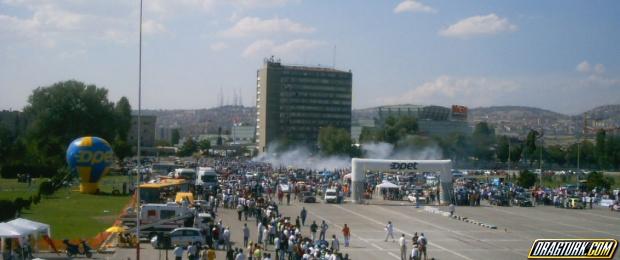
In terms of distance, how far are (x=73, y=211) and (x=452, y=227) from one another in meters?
20.6

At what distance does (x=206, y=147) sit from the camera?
7682 inches

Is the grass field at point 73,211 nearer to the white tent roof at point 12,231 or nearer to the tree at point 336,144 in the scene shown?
the white tent roof at point 12,231

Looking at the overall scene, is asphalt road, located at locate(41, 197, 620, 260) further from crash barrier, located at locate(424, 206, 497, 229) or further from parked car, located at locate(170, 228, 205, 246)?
parked car, located at locate(170, 228, 205, 246)

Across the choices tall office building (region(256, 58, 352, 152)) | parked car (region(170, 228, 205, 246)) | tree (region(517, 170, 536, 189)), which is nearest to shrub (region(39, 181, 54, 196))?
parked car (region(170, 228, 205, 246))

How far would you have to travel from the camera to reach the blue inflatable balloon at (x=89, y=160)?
59.4 metres

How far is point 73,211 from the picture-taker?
4562 centimetres

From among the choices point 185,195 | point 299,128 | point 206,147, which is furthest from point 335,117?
point 185,195

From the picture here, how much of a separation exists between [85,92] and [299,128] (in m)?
98.0

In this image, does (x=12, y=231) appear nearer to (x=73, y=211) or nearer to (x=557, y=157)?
(x=73, y=211)

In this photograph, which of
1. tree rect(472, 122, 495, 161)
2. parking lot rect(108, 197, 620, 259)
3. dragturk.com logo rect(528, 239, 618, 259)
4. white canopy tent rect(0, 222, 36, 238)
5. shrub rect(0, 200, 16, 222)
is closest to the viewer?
dragturk.com logo rect(528, 239, 618, 259)

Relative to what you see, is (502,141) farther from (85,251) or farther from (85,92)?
(85,251)

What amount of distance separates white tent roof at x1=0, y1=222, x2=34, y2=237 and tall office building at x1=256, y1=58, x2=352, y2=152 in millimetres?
154352

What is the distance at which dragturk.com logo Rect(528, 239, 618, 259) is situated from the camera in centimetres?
2227

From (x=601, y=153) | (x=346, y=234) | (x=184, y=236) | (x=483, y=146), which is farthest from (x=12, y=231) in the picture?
(x=483, y=146)
